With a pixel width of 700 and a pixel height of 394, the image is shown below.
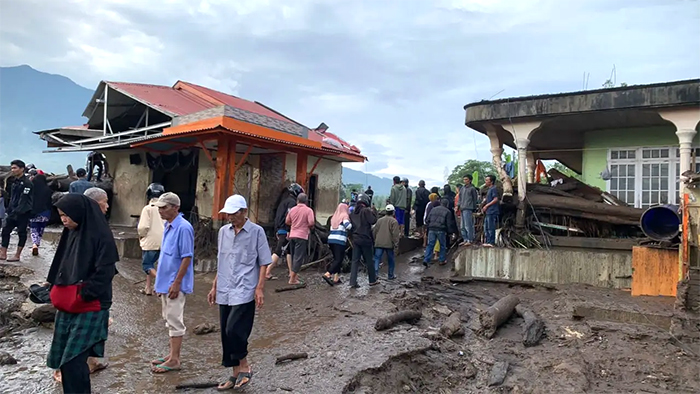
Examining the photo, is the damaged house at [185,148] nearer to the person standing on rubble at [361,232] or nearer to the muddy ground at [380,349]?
the person standing on rubble at [361,232]

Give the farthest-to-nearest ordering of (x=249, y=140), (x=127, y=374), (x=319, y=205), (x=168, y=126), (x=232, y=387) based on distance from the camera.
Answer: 1. (x=319, y=205)
2. (x=168, y=126)
3. (x=249, y=140)
4. (x=127, y=374)
5. (x=232, y=387)

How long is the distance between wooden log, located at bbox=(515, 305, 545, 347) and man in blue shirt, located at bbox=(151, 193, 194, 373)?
4647mm

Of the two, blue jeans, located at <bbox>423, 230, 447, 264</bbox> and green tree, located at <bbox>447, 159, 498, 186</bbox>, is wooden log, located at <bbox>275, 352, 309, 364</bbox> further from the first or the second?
green tree, located at <bbox>447, 159, 498, 186</bbox>

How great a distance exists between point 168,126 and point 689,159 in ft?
41.5

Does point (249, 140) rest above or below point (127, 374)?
above

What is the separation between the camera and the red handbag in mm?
3445

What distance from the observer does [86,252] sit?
348 centimetres

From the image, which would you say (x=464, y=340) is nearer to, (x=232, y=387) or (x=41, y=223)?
(x=232, y=387)

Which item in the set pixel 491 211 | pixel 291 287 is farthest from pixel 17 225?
pixel 491 211

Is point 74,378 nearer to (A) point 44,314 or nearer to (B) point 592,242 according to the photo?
(A) point 44,314

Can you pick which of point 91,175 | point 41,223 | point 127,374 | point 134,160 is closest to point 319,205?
point 134,160

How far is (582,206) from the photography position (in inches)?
395

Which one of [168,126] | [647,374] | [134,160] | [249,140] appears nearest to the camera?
[647,374]

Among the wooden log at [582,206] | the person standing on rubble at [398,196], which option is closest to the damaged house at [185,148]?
the person standing on rubble at [398,196]
